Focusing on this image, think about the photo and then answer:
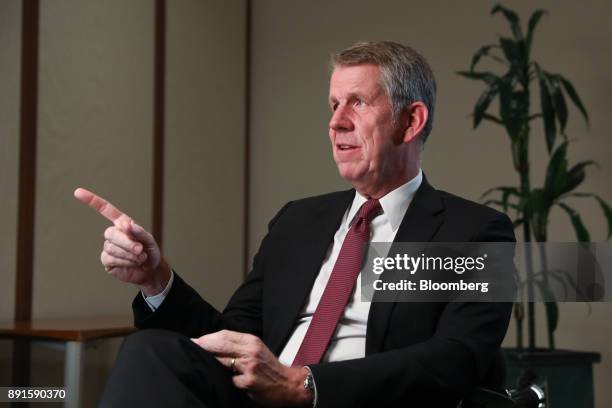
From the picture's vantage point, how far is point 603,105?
441 centimetres

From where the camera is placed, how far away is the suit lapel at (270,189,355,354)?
1976 mm

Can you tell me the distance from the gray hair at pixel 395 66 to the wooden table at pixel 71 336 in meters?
1.63

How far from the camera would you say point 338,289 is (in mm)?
1939

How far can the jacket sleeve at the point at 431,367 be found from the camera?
161cm

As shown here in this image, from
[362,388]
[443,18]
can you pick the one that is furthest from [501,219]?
[443,18]

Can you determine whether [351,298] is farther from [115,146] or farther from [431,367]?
[115,146]

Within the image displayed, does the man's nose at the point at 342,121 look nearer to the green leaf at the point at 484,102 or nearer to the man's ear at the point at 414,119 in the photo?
the man's ear at the point at 414,119

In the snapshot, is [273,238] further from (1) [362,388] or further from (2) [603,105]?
(2) [603,105]

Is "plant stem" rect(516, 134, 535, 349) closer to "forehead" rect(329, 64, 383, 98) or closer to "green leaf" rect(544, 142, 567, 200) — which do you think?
"green leaf" rect(544, 142, 567, 200)

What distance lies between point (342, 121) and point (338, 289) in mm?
453

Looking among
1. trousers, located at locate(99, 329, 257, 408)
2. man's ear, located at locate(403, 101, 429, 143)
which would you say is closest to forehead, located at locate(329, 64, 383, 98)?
man's ear, located at locate(403, 101, 429, 143)

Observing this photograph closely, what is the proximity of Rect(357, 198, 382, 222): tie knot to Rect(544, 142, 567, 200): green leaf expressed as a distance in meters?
2.13

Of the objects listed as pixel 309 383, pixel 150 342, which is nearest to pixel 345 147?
pixel 309 383

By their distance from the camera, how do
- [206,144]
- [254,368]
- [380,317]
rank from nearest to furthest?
[254,368]
[380,317]
[206,144]
